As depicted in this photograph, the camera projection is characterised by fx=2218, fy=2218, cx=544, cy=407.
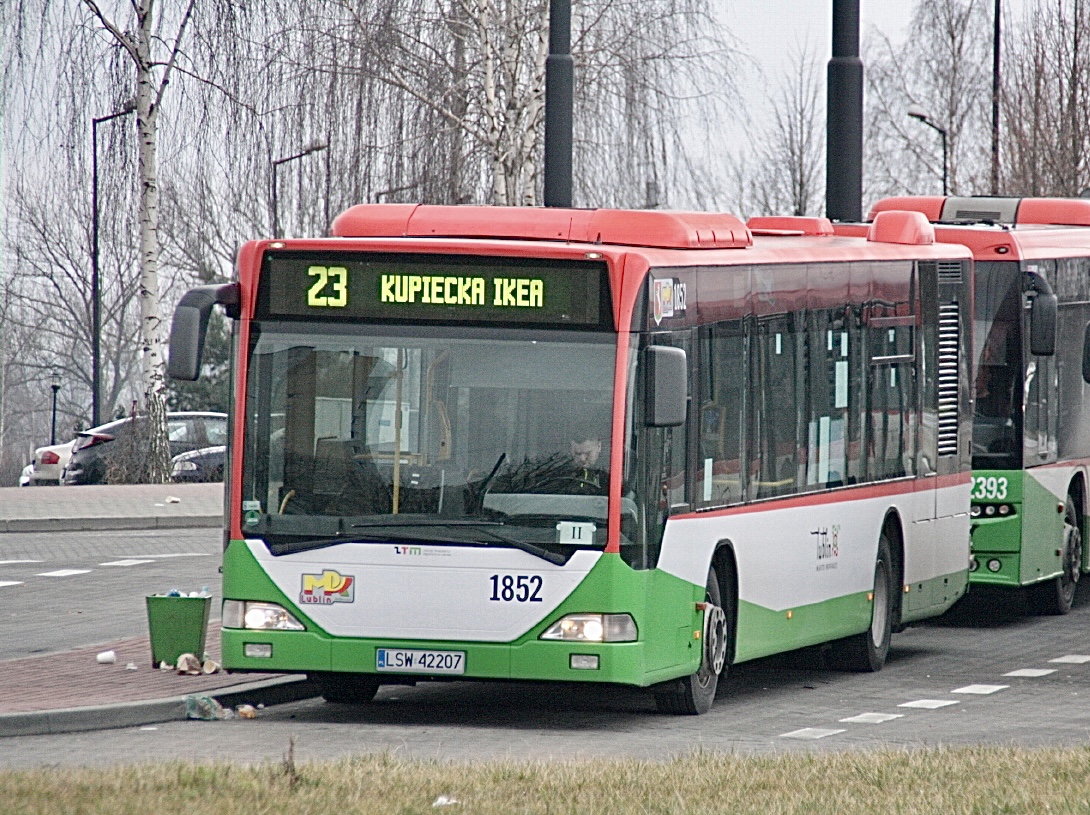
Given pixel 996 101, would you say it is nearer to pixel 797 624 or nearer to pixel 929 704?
pixel 797 624

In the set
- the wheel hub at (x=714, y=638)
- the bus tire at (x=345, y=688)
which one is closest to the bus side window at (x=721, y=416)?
the wheel hub at (x=714, y=638)

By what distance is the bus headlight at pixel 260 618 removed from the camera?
11797mm

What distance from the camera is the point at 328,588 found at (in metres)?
11.7

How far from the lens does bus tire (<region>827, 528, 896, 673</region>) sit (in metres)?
15.3

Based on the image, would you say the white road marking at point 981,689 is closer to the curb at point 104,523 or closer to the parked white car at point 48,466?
the curb at point 104,523

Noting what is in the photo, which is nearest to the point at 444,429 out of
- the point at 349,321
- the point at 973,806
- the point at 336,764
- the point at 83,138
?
the point at 349,321

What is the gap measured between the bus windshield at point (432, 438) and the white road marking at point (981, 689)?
12.1ft

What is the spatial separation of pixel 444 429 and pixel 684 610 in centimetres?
172

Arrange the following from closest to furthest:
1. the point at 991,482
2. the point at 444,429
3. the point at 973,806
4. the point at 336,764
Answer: the point at 973,806, the point at 336,764, the point at 444,429, the point at 991,482

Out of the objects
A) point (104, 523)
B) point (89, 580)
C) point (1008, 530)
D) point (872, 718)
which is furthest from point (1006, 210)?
point (104, 523)

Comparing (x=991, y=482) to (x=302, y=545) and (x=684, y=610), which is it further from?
(x=302, y=545)

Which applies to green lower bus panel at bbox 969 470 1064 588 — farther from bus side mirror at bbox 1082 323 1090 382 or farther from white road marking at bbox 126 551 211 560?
white road marking at bbox 126 551 211 560

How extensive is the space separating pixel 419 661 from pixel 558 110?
9.46m

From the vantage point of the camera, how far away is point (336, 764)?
9336 mm
